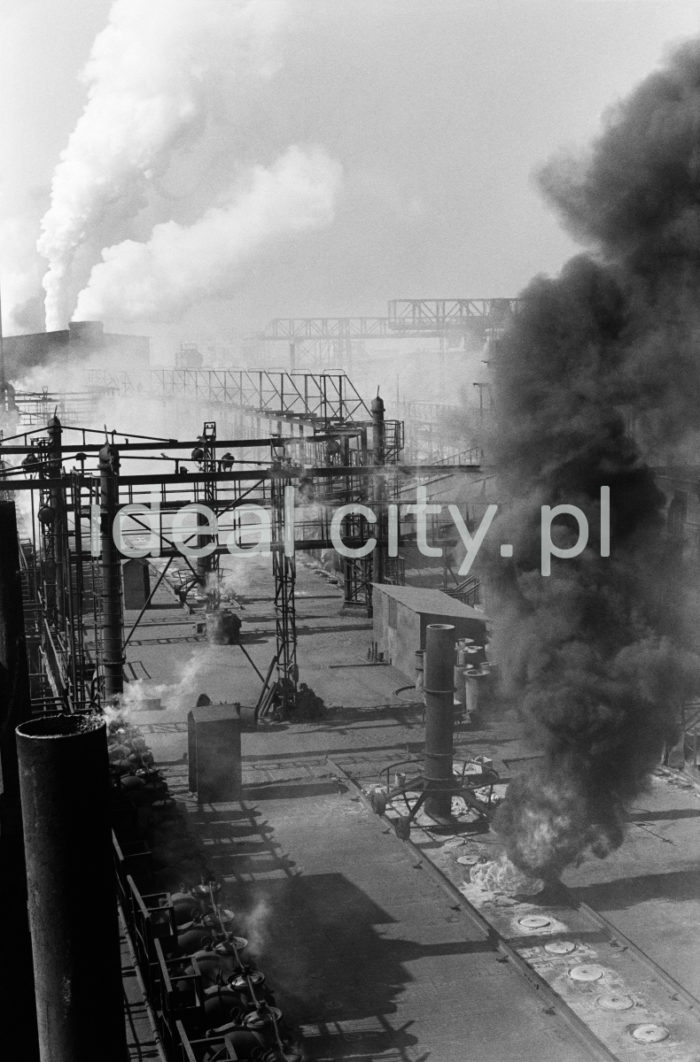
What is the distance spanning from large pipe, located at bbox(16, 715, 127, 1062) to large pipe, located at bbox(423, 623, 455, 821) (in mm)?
11284

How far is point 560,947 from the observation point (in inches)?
525

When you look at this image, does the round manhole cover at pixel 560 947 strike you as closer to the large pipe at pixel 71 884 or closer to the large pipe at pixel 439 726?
the large pipe at pixel 439 726

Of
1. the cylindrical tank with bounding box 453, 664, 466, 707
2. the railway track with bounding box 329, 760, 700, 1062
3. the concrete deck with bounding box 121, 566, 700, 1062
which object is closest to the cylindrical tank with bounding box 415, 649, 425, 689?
the concrete deck with bounding box 121, 566, 700, 1062

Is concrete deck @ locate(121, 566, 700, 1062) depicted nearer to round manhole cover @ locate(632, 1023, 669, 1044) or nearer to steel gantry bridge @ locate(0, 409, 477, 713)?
round manhole cover @ locate(632, 1023, 669, 1044)

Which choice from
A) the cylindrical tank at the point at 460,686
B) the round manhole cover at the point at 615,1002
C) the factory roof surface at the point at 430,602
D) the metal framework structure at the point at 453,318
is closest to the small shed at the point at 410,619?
the factory roof surface at the point at 430,602

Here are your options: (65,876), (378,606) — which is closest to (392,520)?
(378,606)

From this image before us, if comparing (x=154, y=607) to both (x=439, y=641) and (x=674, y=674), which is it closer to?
(x=439, y=641)

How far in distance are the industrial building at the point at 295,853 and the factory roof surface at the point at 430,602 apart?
14cm

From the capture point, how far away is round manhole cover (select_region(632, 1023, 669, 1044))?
11273 millimetres

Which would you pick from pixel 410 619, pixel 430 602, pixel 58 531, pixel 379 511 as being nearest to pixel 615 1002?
pixel 58 531

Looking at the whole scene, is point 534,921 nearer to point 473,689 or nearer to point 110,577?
point 473,689

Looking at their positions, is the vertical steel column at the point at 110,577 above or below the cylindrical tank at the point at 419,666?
above

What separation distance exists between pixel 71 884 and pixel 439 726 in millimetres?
11732

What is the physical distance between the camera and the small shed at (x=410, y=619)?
25.8m
